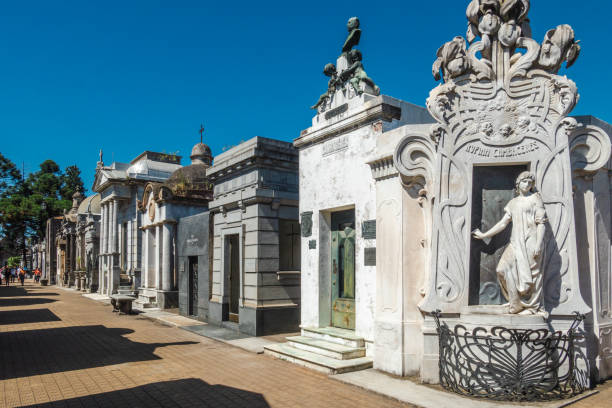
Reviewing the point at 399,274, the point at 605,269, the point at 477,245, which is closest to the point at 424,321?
the point at 399,274

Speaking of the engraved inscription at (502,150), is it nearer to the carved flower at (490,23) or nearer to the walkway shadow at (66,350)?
the carved flower at (490,23)

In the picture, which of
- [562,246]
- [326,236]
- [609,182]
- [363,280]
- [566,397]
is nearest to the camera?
[566,397]

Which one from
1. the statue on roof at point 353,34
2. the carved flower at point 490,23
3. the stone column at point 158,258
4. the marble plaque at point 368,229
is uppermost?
the statue on roof at point 353,34

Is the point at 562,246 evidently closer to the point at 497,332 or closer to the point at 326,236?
the point at 497,332

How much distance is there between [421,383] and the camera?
20.9 ft

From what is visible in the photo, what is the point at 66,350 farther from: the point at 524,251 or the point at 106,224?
the point at 106,224

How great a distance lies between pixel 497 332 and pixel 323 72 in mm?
5862

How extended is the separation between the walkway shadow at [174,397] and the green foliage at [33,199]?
43760mm

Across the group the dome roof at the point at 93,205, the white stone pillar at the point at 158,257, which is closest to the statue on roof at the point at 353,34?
the white stone pillar at the point at 158,257

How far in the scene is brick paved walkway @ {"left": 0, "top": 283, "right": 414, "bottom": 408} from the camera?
19.7 ft

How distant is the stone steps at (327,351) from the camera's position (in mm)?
7219

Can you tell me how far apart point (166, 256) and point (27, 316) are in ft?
16.3

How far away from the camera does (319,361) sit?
7.41 m

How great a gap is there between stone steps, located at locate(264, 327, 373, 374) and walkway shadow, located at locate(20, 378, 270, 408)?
58.9 inches
